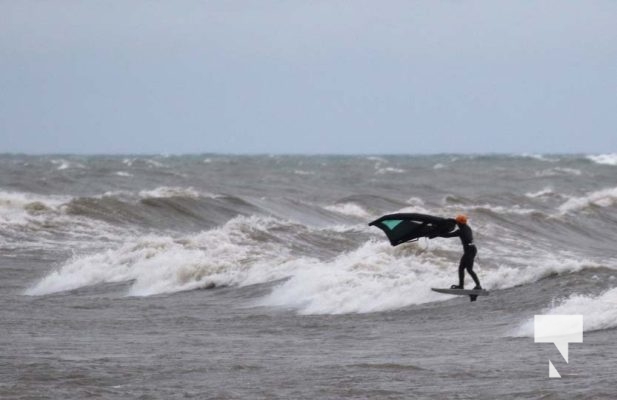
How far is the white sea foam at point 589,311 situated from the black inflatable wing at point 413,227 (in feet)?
6.09

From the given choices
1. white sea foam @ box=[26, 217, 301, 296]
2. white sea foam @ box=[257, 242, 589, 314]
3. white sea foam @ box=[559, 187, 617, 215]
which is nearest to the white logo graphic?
white sea foam @ box=[257, 242, 589, 314]

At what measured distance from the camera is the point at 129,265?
996 inches

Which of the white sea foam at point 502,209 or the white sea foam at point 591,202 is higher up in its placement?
the white sea foam at point 502,209

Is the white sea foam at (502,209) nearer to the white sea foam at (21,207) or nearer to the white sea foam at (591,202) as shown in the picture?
the white sea foam at (591,202)

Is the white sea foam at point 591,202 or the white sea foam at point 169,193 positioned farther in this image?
the white sea foam at point 591,202

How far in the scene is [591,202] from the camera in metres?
49.2

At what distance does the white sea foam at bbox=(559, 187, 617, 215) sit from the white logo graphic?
29359 mm

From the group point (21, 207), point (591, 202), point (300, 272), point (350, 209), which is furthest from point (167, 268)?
point (591, 202)

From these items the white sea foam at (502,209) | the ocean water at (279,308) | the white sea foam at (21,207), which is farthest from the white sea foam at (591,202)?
the white sea foam at (21,207)

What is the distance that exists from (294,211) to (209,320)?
2718 cm

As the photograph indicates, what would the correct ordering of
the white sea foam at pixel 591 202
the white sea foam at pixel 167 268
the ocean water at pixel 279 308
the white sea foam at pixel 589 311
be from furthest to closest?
the white sea foam at pixel 591 202
the white sea foam at pixel 167 268
the white sea foam at pixel 589 311
the ocean water at pixel 279 308

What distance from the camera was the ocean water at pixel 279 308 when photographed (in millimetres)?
11766

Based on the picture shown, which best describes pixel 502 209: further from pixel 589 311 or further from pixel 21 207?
pixel 589 311

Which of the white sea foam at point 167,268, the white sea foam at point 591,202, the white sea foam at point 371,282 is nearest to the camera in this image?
the white sea foam at point 371,282
